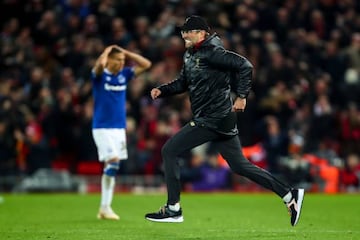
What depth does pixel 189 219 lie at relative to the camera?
45.5ft

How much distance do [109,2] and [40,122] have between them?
4982 millimetres

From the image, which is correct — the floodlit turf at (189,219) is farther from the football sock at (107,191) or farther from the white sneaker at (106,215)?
the football sock at (107,191)

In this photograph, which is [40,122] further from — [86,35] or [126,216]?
[126,216]

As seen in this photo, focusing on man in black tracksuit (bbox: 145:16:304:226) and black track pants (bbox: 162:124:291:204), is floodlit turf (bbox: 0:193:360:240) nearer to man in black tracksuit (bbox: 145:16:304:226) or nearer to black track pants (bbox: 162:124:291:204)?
man in black tracksuit (bbox: 145:16:304:226)

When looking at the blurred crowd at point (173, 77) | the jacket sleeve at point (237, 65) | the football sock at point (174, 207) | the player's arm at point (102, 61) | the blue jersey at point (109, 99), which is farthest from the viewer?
the blurred crowd at point (173, 77)

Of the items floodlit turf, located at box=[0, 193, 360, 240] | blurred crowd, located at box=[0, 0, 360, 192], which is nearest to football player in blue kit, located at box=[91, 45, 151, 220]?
floodlit turf, located at box=[0, 193, 360, 240]

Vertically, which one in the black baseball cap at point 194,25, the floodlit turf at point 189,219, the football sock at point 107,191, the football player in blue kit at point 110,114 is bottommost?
the floodlit turf at point 189,219

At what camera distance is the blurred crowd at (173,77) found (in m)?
22.2

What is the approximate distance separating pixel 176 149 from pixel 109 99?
328 cm

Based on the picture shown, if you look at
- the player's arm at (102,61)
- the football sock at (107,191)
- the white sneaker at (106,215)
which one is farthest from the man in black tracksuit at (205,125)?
the football sock at (107,191)

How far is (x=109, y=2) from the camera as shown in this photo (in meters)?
25.6

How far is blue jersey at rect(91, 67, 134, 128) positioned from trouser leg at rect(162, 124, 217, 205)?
10.3 feet

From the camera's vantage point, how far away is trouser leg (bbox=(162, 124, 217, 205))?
10.9 m

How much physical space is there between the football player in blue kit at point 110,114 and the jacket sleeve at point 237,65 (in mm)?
3257
